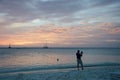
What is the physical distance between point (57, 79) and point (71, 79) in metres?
1.23

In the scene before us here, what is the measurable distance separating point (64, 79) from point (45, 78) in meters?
1.85

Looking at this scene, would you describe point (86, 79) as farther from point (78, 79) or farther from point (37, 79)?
point (37, 79)

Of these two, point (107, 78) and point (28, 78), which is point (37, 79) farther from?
point (107, 78)

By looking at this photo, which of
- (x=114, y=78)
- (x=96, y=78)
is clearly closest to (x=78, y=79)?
(x=96, y=78)

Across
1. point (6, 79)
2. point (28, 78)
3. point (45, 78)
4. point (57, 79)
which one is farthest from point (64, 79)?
point (6, 79)

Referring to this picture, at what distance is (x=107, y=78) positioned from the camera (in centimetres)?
1730

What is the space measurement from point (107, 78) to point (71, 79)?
323 cm

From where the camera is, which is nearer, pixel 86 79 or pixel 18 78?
pixel 86 79

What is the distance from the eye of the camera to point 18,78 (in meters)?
18.0

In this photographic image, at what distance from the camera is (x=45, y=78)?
58.3 ft

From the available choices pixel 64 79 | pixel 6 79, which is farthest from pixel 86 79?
pixel 6 79

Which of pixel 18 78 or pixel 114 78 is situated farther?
pixel 18 78

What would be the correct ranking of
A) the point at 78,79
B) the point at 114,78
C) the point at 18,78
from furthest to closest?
1. the point at 18,78
2. the point at 78,79
3. the point at 114,78

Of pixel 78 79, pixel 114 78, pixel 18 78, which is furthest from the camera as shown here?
pixel 18 78
